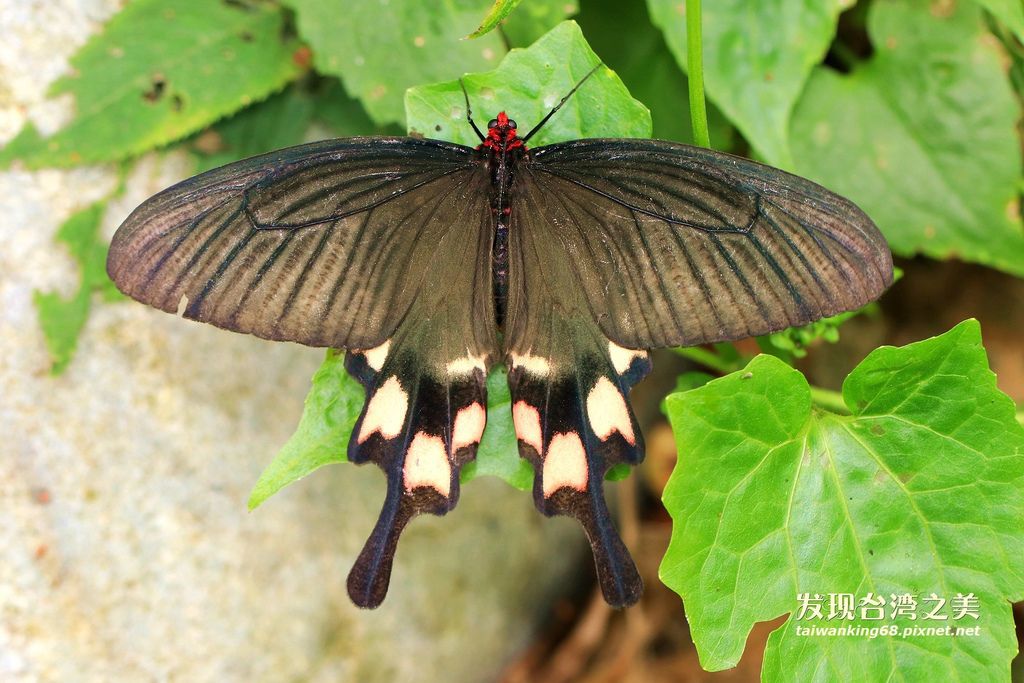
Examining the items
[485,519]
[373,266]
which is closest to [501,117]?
[373,266]

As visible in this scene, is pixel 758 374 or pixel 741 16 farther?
pixel 741 16

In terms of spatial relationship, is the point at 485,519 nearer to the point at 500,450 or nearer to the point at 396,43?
the point at 500,450

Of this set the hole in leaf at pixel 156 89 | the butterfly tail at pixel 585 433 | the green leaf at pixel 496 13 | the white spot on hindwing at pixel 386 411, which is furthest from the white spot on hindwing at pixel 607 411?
the hole in leaf at pixel 156 89

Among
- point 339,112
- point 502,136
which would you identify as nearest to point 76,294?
point 339,112

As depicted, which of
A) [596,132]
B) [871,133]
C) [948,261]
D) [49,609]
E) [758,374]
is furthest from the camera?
[948,261]

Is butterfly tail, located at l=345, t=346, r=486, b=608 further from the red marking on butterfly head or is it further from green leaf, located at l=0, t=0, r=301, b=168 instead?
green leaf, located at l=0, t=0, r=301, b=168

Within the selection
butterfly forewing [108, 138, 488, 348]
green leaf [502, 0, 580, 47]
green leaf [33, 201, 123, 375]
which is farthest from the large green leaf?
green leaf [33, 201, 123, 375]
